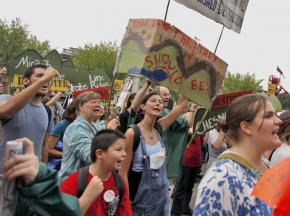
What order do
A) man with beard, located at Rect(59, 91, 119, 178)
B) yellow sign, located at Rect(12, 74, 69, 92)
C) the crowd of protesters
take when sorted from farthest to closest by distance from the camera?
yellow sign, located at Rect(12, 74, 69, 92) → man with beard, located at Rect(59, 91, 119, 178) → the crowd of protesters

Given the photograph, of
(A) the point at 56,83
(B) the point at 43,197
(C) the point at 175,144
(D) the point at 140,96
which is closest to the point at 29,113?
(D) the point at 140,96

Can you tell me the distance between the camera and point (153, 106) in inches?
157

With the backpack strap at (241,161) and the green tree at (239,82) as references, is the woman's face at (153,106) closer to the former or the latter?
the backpack strap at (241,161)

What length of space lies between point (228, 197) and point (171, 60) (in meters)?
2.08

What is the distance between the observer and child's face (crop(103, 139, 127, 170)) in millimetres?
3152

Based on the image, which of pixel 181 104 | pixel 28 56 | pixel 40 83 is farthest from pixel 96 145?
pixel 28 56

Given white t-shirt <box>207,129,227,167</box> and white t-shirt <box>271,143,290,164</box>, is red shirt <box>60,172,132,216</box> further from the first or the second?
white t-shirt <box>207,129,227,167</box>

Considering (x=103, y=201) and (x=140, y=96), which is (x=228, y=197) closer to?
(x=103, y=201)

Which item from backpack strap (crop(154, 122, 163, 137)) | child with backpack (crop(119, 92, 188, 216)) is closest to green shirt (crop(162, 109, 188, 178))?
backpack strap (crop(154, 122, 163, 137))

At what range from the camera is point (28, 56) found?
817 cm

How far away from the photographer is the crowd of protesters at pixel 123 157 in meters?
1.41

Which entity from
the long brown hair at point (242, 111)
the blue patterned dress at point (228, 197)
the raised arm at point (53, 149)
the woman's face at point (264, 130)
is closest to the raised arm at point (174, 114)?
the raised arm at point (53, 149)

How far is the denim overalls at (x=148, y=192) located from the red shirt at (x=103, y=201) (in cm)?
57

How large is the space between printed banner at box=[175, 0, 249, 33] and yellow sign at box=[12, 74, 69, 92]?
415cm
